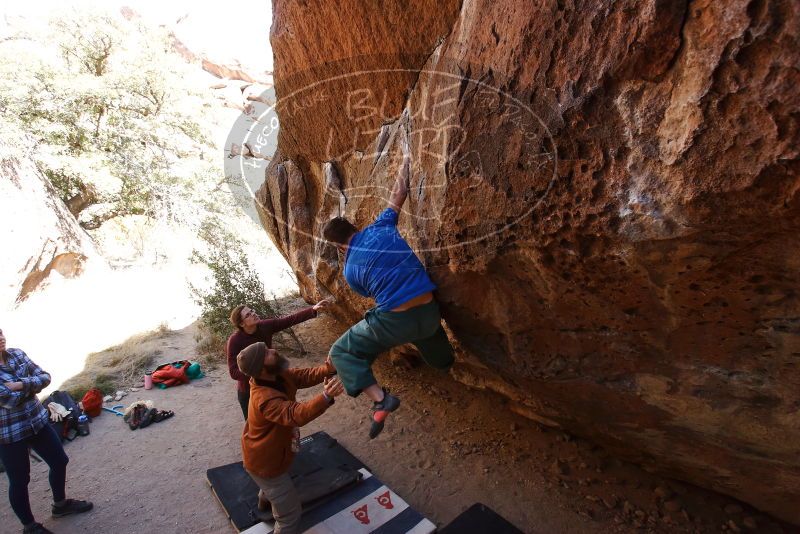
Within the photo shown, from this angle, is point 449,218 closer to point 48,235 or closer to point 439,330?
point 439,330

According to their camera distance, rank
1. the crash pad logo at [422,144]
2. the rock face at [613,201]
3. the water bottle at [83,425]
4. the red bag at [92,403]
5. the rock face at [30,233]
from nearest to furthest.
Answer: the rock face at [613,201]
the crash pad logo at [422,144]
the water bottle at [83,425]
the red bag at [92,403]
the rock face at [30,233]

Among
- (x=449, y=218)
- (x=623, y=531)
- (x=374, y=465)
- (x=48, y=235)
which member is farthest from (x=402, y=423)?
(x=48, y=235)

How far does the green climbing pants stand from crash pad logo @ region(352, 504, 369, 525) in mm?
1121

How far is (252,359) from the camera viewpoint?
92.8 inches

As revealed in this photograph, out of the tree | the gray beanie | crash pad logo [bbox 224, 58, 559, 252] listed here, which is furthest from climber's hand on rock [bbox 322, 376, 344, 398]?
the tree

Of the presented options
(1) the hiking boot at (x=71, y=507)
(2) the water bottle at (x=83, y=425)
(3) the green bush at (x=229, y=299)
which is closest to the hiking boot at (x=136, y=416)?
(2) the water bottle at (x=83, y=425)

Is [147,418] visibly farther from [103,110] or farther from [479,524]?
[103,110]

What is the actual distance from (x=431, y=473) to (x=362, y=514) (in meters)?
0.73

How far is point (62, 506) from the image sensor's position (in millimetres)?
3207

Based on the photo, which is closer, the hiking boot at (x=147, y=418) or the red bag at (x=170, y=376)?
the hiking boot at (x=147, y=418)

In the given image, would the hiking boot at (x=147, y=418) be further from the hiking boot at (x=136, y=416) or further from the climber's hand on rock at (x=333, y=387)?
the climber's hand on rock at (x=333, y=387)

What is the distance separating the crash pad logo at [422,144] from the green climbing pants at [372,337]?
42cm

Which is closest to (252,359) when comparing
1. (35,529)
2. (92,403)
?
(35,529)

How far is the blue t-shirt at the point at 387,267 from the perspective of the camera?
2268 mm
